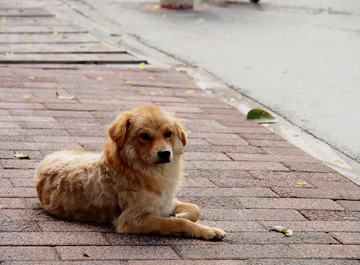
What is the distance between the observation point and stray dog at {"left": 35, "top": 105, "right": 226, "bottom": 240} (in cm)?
386

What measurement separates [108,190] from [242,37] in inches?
314

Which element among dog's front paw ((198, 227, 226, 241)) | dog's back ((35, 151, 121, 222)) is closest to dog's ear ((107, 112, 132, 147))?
dog's back ((35, 151, 121, 222))

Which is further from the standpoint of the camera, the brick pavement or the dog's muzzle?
the dog's muzzle

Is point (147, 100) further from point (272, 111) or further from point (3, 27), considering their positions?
point (3, 27)

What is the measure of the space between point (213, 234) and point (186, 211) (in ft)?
1.13

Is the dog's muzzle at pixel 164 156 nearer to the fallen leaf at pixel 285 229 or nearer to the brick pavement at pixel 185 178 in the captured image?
the brick pavement at pixel 185 178

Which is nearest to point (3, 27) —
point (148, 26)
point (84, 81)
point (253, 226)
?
point (148, 26)

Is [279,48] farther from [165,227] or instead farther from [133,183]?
[165,227]

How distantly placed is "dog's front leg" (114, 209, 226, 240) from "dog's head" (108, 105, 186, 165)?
39 centimetres

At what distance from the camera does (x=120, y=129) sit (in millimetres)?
3904

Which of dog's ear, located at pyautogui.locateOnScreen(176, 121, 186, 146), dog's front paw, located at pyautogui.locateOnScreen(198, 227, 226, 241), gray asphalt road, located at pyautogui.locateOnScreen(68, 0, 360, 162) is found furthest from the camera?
gray asphalt road, located at pyautogui.locateOnScreen(68, 0, 360, 162)

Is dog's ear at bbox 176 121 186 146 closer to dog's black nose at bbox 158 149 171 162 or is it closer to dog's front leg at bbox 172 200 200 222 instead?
dog's black nose at bbox 158 149 171 162

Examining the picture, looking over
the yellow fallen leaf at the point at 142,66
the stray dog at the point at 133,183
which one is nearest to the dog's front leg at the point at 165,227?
the stray dog at the point at 133,183

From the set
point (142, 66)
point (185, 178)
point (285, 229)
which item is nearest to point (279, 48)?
point (142, 66)
